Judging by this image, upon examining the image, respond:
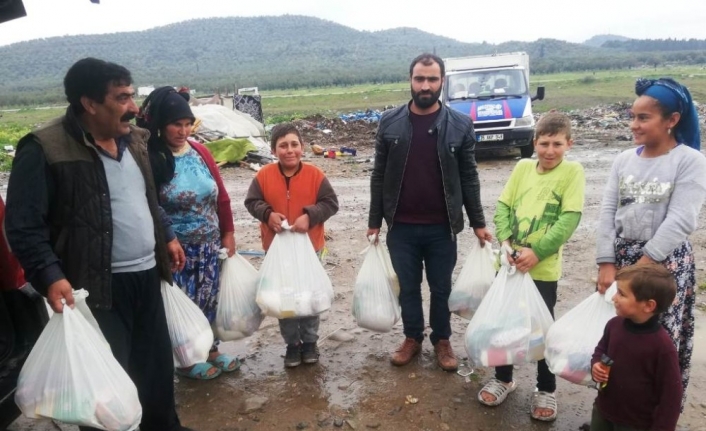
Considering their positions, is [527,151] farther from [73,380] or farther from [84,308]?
[73,380]

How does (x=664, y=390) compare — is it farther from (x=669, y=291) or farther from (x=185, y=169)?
(x=185, y=169)

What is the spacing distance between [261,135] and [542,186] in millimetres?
11230

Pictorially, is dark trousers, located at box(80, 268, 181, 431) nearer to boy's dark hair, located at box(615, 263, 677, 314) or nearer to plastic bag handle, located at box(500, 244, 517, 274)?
plastic bag handle, located at box(500, 244, 517, 274)

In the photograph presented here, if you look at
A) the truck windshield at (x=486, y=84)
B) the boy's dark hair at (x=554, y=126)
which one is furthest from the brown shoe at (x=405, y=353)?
the truck windshield at (x=486, y=84)

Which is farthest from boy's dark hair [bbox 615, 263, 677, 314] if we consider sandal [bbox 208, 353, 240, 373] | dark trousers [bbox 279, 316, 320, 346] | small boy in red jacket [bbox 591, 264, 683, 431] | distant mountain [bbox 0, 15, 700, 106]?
distant mountain [bbox 0, 15, 700, 106]

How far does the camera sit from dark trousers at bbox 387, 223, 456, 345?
130 inches

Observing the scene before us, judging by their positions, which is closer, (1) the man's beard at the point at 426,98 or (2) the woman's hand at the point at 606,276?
(2) the woman's hand at the point at 606,276

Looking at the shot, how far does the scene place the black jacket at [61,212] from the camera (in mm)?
2076

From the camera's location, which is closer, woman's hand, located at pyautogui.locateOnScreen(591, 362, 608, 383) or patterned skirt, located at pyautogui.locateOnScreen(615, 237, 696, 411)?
woman's hand, located at pyautogui.locateOnScreen(591, 362, 608, 383)

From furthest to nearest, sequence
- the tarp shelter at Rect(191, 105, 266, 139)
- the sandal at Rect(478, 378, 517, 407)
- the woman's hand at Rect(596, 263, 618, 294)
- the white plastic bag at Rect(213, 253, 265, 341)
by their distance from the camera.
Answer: the tarp shelter at Rect(191, 105, 266, 139) < the white plastic bag at Rect(213, 253, 265, 341) < the sandal at Rect(478, 378, 517, 407) < the woman's hand at Rect(596, 263, 618, 294)

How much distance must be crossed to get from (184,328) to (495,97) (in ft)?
32.4

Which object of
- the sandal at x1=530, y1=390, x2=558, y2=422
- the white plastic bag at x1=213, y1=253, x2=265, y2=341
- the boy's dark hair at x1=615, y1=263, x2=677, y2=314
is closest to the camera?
the boy's dark hair at x1=615, y1=263, x2=677, y2=314

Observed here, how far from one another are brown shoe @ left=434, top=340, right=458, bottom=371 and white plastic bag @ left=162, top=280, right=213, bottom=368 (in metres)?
1.46

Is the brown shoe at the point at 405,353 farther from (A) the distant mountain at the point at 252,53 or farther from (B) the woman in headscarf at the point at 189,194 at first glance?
(A) the distant mountain at the point at 252,53
